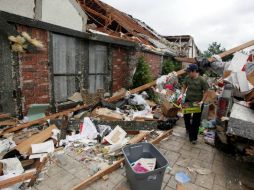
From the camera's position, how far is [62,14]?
16.8ft

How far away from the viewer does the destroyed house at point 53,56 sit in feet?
13.4

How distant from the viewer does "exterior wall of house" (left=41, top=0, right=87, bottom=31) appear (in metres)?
4.71

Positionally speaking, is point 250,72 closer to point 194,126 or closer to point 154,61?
point 194,126

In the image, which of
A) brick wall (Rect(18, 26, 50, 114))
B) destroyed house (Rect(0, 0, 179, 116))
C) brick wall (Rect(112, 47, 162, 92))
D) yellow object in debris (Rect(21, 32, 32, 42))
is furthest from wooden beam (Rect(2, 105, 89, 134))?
brick wall (Rect(112, 47, 162, 92))

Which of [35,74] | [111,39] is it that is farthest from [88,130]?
[111,39]

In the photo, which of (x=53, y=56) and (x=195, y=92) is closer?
(x=195, y=92)

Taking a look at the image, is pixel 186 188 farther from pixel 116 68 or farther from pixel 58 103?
pixel 116 68

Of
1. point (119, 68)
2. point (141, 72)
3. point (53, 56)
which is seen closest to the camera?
point (53, 56)

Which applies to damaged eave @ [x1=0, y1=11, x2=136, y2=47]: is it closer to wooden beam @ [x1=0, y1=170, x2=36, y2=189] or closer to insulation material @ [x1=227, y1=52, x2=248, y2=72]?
wooden beam @ [x1=0, y1=170, x2=36, y2=189]

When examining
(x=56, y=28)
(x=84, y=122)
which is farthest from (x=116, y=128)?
(x=56, y=28)

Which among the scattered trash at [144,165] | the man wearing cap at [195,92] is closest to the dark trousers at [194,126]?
the man wearing cap at [195,92]

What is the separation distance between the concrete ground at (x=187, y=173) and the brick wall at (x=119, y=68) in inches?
149

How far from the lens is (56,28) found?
192 inches

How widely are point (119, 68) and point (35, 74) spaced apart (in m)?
Result: 3.55
